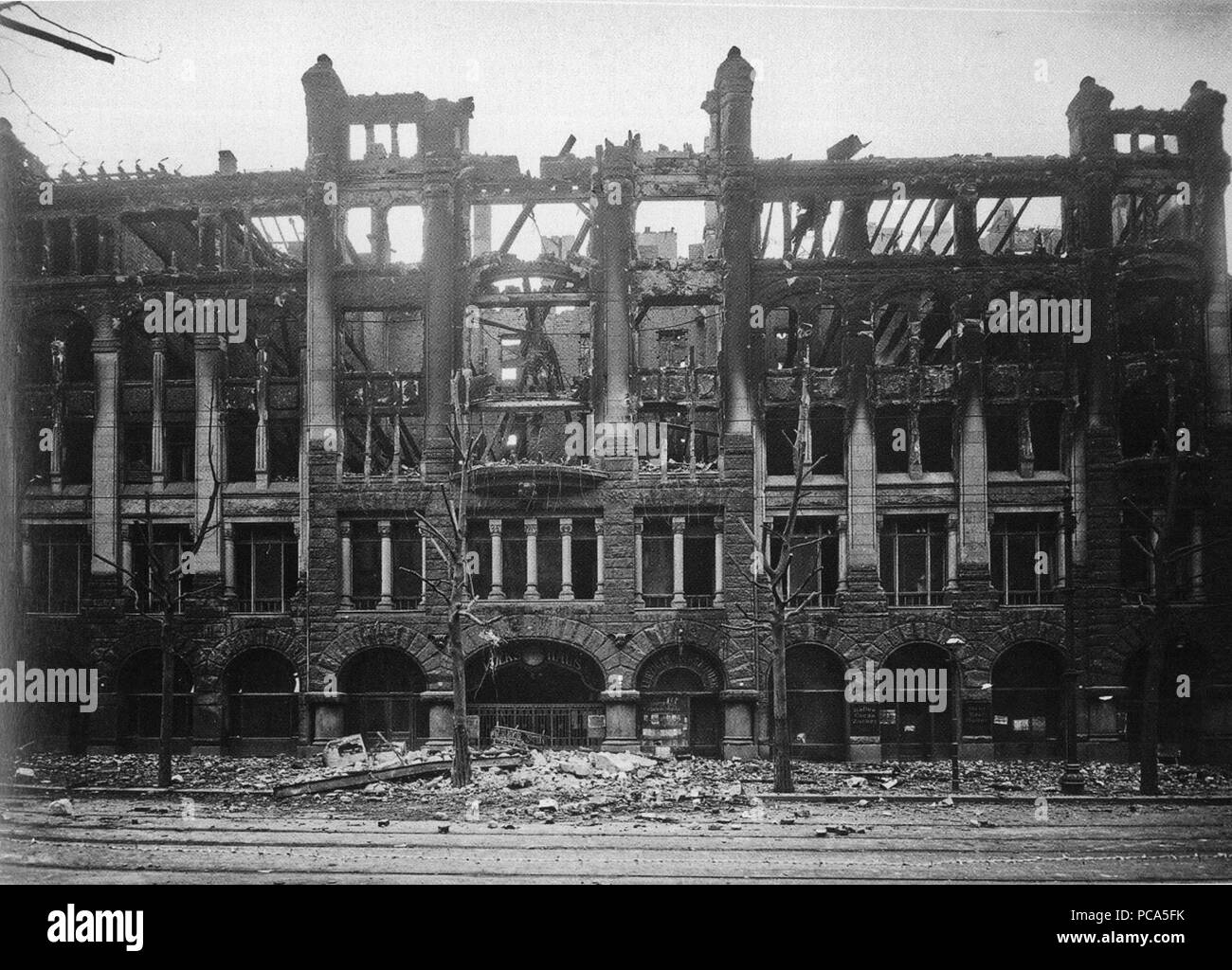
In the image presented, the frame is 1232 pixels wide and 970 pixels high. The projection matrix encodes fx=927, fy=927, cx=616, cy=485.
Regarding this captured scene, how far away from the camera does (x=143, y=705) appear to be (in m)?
15.7

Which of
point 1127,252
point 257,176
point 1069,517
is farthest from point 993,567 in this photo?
point 257,176

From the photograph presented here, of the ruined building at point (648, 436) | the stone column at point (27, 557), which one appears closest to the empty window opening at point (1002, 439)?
the ruined building at point (648, 436)

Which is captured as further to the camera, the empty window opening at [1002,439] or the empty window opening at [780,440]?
the empty window opening at [780,440]

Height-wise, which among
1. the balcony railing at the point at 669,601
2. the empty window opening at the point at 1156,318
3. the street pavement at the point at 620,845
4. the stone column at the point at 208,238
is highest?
the stone column at the point at 208,238

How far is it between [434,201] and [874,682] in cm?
1254

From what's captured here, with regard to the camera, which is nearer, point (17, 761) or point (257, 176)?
point (17, 761)

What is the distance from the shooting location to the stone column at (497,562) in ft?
56.3

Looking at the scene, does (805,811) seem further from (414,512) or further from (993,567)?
(414,512)

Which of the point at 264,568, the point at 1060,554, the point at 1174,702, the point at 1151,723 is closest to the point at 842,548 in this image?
the point at 1060,554

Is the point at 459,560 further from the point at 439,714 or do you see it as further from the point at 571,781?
the point at 571,781

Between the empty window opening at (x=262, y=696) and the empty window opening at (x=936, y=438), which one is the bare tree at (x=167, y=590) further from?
the empty window opening at (x=936, y=438)

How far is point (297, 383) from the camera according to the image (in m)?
17.1

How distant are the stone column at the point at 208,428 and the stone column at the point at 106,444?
Answer: 130cm
